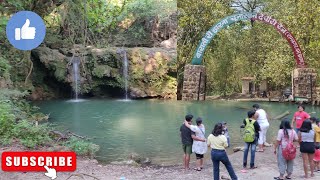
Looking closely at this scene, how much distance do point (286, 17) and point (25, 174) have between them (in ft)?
79.2

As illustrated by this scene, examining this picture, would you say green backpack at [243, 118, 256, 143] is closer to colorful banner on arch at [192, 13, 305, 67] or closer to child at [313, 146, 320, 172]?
child at [313, 146, 320, 172]

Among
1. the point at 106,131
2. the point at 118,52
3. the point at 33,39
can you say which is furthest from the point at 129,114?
the point at 33,39

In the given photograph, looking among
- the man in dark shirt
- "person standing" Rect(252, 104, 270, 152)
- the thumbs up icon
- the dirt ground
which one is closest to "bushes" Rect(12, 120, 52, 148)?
the dirt ground

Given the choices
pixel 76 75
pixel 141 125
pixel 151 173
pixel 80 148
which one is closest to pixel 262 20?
pixel 141 125

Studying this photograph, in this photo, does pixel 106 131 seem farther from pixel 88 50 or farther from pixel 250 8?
pixel 250 8

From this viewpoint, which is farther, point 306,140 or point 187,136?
point 187,136

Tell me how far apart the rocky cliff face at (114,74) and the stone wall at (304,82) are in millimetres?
9245

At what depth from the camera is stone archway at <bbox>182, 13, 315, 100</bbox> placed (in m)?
23.8

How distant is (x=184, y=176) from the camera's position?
788cm

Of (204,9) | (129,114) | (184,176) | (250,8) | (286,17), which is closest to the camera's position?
(184,176)

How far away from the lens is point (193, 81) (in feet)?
80.6

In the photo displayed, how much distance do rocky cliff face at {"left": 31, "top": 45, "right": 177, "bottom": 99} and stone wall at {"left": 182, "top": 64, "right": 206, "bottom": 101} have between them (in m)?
4.73

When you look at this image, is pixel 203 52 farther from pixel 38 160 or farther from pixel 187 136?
pixel 38 160

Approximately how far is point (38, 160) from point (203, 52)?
1979 centimetres
